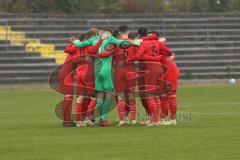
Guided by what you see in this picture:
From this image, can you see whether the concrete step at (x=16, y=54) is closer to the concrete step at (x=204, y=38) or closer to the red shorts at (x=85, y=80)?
the concrete step at (x=204, y=38)

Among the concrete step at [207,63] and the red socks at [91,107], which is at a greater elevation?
the red socks at [91,107]

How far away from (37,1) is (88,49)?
25.1m

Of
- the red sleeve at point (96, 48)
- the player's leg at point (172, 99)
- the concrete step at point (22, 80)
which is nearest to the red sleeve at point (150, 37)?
the player's leg at point (172, 99)

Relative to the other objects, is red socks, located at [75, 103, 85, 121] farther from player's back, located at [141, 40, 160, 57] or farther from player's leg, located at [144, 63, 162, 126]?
player's back, located at [141, 40, 160, 57]

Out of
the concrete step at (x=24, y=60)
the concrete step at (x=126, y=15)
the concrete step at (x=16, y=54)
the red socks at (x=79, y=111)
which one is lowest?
the concrete step at (x=24, y=60)

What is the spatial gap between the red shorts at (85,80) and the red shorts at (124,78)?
57cm

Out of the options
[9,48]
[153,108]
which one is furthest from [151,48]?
[9,48]

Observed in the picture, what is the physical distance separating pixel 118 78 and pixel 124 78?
15cm

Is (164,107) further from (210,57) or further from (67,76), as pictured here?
(210,57)

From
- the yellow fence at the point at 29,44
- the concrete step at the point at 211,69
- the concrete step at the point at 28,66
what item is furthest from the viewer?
the concrete step at the point at 211,69

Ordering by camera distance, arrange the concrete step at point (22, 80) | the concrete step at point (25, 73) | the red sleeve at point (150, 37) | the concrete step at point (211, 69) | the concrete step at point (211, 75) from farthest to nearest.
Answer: the concrete step at point (211, 69) → the concrete step at point (211, 75) → the concrete step at point (25, 73) → the concrete step at point (22, 80) → the red sleeve at point (150, 37)

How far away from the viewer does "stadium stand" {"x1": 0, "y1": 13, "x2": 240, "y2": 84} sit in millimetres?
38750

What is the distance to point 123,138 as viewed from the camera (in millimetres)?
15891

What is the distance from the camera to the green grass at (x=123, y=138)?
43.9ft
